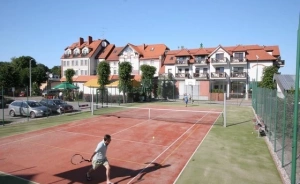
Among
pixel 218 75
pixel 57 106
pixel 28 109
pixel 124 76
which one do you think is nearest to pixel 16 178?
pixel 28 109

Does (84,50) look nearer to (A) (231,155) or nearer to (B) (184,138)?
(B) (184,138)

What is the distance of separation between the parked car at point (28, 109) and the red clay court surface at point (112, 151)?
556 cm

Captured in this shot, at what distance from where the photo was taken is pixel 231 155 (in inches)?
442

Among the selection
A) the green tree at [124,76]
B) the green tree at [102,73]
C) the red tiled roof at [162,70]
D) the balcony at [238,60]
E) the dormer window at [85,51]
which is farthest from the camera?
the dormer window at [85,51]

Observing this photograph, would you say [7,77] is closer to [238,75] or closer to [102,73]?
[102,73]

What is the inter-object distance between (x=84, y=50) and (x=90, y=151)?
2153 inches

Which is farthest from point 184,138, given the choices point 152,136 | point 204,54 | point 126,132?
point 204,54

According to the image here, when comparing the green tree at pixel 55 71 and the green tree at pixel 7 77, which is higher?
the green tree at pixel 55 71

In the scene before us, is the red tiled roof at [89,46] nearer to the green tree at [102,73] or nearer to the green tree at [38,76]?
the green tree at [38,76]

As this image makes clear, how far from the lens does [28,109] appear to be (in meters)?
22.0

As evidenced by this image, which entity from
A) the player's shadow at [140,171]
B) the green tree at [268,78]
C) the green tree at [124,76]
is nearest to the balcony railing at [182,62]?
the green tree at [268,78]

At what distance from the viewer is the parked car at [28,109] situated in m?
22.6

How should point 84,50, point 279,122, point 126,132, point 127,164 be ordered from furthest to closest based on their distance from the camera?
1. point 84,50
2. point 126,132
3. point 279,122
4. point 127,164

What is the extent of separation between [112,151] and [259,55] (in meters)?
41.8
